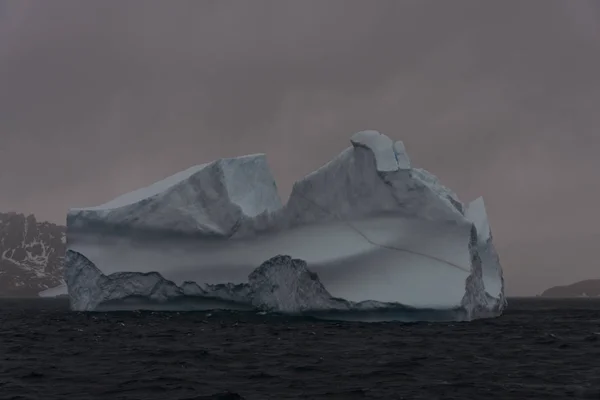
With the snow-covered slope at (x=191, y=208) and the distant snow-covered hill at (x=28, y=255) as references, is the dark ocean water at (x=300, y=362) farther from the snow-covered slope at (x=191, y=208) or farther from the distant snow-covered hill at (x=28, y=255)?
the distant snow-covered hill at (x=28, y=255)

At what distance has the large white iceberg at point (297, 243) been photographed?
21.3 meters

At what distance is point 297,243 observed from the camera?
23797 millimetres

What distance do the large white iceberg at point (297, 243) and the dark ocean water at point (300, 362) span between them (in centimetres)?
186

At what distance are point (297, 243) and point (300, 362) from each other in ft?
37.0

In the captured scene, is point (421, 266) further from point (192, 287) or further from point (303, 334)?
point (192, 287)

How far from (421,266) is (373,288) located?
5.53 feet

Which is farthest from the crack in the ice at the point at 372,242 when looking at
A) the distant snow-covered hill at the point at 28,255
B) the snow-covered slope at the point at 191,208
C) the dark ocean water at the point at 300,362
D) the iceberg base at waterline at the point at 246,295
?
the distant snow-covered hill at the point at 28,255

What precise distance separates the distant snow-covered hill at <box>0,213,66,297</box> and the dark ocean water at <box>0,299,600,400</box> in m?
140

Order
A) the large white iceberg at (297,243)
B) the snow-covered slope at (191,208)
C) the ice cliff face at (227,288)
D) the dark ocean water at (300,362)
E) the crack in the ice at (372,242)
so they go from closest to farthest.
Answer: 1. the dark ocean water at (300,362)
2. the crack in the ice at (372,242)
3. the large white iceberg at (297,243)
4. the ice cliff face at (227,288)
5. the snow-covered slope at (191,208)

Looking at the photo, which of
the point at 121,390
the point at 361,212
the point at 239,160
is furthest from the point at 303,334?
the point at 239,160

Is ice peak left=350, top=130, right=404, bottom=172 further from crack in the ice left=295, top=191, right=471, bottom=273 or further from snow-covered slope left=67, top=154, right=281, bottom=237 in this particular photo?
snow-covered slope left=67, top=154, right=281, bottom=237

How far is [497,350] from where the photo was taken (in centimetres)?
1430

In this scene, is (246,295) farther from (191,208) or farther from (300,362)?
(300,362)

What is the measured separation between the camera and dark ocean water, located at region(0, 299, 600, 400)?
991cm
